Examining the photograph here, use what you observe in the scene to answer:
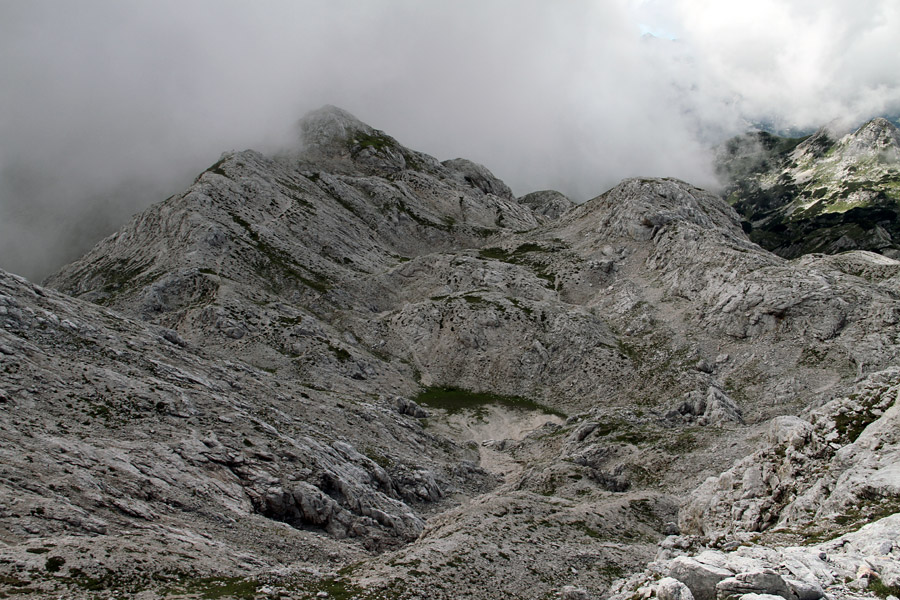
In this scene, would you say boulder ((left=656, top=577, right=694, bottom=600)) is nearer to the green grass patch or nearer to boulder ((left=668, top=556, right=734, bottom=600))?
boulder ((left=668, top=556, right=734, bottom=600))

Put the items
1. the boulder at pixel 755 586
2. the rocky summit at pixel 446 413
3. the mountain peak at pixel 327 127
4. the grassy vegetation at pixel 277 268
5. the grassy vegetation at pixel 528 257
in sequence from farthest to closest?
the mountain peak at pixel 327 127, the grassy vegetation at pixel 528 257, the grassy vegetation at pixel 277 268, the rocky summit at pixel 446 413, the boulder at pixel 755 586

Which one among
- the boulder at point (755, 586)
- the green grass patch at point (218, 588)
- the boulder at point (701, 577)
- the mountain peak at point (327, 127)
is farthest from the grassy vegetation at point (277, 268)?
the boulder at point (755, 586)

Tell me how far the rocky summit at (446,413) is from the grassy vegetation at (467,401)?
70 cm

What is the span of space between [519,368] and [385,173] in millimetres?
106296

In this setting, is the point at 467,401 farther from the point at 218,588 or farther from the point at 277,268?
the point at 218,588

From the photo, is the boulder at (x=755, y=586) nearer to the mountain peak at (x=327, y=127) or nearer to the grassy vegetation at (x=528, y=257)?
the grassy vegetation at (x=528, y=257)

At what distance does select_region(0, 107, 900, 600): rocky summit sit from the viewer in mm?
21422

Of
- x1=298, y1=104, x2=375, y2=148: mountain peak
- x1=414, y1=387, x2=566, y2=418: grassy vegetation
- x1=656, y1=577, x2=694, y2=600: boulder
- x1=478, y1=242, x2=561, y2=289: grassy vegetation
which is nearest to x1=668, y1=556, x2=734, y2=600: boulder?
x1=656, y1=577, x2=694, y2=600: boulder

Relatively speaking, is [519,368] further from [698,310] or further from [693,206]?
[693,206]

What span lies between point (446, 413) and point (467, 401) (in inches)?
261

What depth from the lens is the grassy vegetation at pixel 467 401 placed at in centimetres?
8117

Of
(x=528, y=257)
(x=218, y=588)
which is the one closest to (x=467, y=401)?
(x=528, y=257)

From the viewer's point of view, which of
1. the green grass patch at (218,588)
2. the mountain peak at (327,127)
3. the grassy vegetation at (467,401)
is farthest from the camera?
the mountain peak at (327,127)

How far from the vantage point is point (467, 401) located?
8444 cm
